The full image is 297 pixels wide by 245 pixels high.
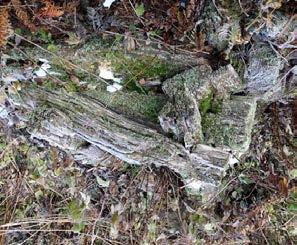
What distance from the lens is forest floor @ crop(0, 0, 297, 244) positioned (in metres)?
3.71

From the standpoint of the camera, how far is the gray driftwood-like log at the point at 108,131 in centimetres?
406

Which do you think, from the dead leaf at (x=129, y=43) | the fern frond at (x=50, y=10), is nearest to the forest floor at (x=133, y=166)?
the dead leaf at (x=129, y=43)

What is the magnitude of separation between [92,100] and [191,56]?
3.39ft

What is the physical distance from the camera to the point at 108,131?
4.09 m

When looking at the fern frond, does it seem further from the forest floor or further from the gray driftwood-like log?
the gray driftwood-like log

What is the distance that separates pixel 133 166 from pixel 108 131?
0.76 metres

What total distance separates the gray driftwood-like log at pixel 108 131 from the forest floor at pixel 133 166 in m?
0.14

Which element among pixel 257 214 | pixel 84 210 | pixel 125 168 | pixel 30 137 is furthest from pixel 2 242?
pixel 257 214

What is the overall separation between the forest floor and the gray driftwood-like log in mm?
142

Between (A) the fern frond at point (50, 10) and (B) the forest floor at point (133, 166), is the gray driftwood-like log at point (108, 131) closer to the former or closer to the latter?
(B) the forest floor at point (133, 166)

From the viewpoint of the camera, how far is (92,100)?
4066 mm

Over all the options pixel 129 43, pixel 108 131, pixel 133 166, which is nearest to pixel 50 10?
pixel 129 43

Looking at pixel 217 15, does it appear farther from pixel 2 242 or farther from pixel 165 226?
pixel 2 242

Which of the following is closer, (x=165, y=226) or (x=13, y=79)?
(x=13, y=79)
